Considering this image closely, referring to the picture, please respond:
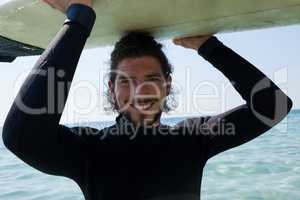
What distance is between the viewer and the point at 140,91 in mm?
1528

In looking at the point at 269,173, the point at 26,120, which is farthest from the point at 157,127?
the point at 269,173

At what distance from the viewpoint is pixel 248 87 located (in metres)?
1.66

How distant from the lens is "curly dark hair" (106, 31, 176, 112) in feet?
5.43

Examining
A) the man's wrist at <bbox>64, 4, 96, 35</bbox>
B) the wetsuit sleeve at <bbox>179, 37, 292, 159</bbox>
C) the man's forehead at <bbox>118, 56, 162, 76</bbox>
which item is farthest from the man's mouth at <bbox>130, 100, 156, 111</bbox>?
the man's wrist at <bbox>64, 4, 96, 35</bbox>

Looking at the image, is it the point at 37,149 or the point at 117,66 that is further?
the point at 117,66

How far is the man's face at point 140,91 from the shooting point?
154cm

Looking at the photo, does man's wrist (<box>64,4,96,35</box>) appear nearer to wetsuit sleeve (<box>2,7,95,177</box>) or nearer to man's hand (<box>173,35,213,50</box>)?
wetsuit sleeve (<box>2,7,95,177</box>)

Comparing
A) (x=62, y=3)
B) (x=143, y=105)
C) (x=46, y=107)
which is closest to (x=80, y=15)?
(x=62, y=3)

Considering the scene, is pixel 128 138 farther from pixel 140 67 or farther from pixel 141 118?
pixel 140 67

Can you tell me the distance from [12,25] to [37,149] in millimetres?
591

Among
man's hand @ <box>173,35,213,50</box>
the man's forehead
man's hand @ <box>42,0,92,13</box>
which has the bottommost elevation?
the man's forehead

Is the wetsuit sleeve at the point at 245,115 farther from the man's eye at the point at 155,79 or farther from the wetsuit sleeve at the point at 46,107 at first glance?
the wetsuit sleeve at the point at 46,107

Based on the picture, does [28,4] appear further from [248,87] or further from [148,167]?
[248,87]

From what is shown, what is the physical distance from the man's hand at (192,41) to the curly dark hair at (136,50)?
0.30ft
